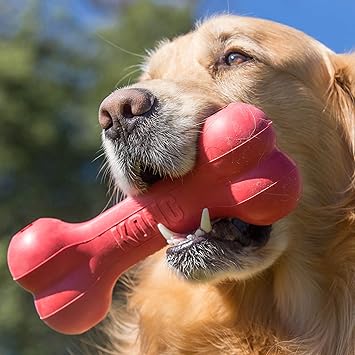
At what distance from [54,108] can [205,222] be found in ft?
40.0

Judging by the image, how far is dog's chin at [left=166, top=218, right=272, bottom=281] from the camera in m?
2.78

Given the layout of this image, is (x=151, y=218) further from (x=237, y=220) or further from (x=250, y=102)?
(x=250, y=102)

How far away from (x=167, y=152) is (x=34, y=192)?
11.4 metres

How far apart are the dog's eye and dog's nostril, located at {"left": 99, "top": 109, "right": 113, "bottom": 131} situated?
28.3 inches

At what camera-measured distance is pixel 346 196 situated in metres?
3.15

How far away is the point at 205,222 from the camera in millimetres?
2760

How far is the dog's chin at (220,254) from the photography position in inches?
109

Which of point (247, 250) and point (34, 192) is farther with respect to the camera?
point (34, 192)

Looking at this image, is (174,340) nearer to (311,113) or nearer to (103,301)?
(103,301)

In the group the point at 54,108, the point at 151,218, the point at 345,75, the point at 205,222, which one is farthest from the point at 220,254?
the point at 54,108

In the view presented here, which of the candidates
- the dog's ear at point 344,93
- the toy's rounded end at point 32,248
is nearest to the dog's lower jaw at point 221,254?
the toy's rounded end at point 32,248

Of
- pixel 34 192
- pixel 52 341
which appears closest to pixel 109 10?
pixel 34 192

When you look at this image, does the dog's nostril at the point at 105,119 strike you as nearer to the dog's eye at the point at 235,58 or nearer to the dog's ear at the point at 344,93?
the dog's eye at the point at 235,58

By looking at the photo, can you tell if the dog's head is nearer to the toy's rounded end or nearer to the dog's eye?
the dog's eye
